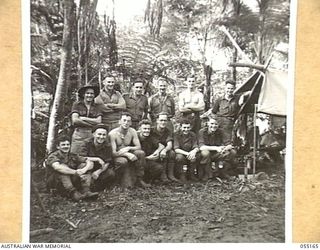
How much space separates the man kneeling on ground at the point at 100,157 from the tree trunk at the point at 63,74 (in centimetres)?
9

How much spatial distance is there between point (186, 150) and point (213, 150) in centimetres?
6

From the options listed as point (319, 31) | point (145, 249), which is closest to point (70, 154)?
point (145, 249)

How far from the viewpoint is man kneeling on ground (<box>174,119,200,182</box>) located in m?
1.18

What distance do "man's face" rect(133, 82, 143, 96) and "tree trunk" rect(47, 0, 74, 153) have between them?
6.3 inches

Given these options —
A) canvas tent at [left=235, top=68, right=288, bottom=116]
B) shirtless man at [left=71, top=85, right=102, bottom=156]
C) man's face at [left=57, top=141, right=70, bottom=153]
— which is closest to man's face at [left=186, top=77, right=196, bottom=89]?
canvas tent at [left=235, top=68, right=288, bottom=116]

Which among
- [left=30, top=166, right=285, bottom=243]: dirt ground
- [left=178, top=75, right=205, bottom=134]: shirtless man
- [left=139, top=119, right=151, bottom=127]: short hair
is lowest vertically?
[left=30, top=166, right=285, bottom=243]: dirt ground

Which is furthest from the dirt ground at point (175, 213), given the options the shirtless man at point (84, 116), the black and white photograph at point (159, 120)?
the shirtless man at point (84, 116)

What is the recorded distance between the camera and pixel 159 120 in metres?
1.18

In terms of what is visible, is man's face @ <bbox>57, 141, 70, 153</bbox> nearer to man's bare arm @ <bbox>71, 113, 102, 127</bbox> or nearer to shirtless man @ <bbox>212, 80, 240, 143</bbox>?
man's bare arm @ <bbox>71, 113, 102, 127</bbox>

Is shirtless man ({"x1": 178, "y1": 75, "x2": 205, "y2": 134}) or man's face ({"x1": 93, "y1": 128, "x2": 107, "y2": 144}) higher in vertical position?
shirtless man ({"x1": 178, "y1": 75, "x2": 205, "y2": 134})

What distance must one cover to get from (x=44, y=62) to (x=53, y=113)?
0.39 ft

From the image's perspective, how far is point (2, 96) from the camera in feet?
3.68

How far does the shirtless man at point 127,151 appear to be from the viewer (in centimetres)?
116

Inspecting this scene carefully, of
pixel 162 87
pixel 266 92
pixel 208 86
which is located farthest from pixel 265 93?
pixel 162 87
